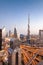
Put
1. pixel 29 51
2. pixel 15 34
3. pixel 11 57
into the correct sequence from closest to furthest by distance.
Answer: pixel 11 57 < pixel 29 51 < pixel 15 34

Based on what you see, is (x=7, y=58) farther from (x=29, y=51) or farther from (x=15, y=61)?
(x=29, y=51)

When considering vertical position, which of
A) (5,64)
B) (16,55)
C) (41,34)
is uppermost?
(41,34)

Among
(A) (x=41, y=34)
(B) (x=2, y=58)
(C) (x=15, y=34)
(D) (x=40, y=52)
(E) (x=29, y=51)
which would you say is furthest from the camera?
(C) (x=15, y=34)

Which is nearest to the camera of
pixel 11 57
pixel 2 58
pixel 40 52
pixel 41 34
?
pixel 11 57

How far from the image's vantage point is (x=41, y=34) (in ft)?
15.0

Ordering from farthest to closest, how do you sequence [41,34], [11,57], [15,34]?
[15,34], [41,34], [11,57]

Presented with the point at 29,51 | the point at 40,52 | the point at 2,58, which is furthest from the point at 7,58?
the point at 29,51

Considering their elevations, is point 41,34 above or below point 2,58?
above

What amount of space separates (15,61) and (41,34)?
288 centimetres

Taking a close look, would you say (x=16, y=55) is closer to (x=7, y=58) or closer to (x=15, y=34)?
(x=7, y=58)

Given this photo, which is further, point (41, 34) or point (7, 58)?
point (41, 34)

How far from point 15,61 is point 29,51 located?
47.9 inches

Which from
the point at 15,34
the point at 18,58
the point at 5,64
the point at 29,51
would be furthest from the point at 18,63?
the point at 15,34

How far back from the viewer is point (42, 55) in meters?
2.65
